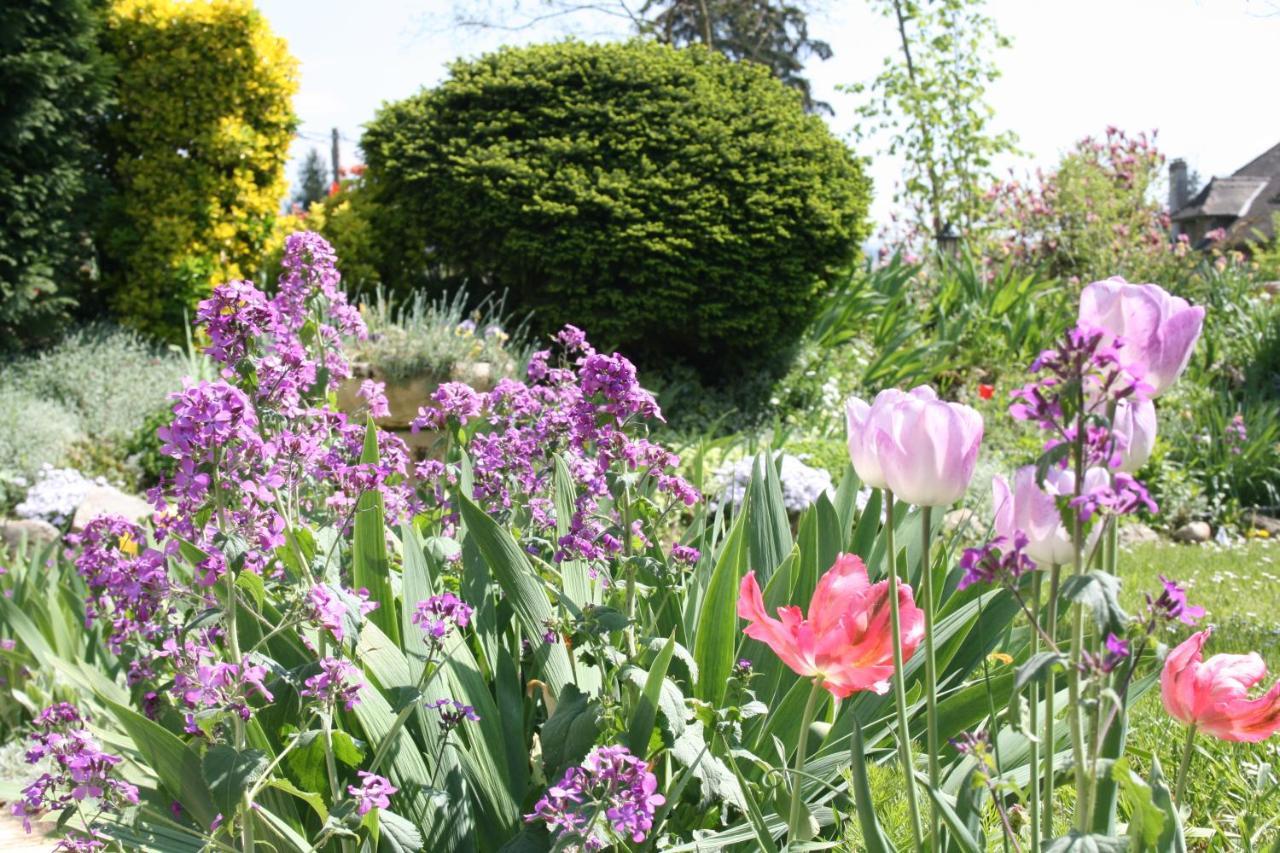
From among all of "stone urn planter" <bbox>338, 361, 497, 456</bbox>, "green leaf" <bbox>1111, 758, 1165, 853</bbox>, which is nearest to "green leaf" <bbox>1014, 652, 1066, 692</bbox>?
"green leaf" <bbox>1111, 758, 1165, 853</bbox>

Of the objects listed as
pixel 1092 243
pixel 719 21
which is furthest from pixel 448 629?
pixel 719 21

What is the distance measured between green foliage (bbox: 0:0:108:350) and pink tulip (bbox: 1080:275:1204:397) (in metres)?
7.32

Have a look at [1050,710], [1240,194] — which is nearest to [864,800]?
[1050,710]

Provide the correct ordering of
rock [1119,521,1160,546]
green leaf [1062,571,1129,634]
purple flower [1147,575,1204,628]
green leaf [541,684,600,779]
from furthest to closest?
rock [1119,521,1160,546]
green leaf [541,684,600,779]
purple flower [1147,575,1204,628]
green leaf [1062,571,1129,634]

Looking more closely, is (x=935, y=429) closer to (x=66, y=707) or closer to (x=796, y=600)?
(x=796, y=600)

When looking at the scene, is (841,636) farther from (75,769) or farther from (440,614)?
(75,769)

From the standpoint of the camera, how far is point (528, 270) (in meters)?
7.29

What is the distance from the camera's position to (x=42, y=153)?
23.6ft

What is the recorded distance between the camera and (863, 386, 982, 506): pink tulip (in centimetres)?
115

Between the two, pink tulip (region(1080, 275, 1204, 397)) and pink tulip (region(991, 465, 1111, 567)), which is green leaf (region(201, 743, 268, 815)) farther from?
pink tulip (region(1080, 275, 1204, 397))

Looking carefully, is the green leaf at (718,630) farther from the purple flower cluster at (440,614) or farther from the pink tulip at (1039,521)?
the pink tulip at (1039,521)

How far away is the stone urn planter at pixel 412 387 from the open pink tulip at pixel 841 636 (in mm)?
4314

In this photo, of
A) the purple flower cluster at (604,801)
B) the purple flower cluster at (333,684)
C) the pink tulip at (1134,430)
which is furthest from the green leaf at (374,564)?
the pink tulip at (1134,430)

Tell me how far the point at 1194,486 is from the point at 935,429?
641 centimetres
